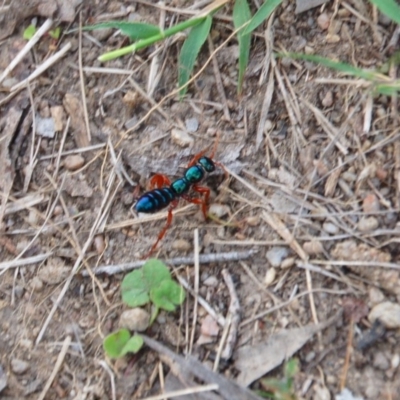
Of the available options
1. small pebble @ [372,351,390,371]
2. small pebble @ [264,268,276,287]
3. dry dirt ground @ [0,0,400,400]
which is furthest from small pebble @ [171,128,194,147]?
small pebble @ [372,351,390,371]

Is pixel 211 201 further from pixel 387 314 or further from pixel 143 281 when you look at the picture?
pixel 387 314

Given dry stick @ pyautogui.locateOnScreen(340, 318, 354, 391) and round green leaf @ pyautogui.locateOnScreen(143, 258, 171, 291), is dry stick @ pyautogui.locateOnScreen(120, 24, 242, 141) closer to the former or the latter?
round green leaf @ pyautogui.locateOnScreen(143, 258, 171, 291)

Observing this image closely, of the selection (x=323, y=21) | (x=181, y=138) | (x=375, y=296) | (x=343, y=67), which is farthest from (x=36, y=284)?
(x=323, y=21)

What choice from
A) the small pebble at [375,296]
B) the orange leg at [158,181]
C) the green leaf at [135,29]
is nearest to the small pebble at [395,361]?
the small pebble at [375,296]

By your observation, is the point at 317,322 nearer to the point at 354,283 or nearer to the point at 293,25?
the point at 354,283

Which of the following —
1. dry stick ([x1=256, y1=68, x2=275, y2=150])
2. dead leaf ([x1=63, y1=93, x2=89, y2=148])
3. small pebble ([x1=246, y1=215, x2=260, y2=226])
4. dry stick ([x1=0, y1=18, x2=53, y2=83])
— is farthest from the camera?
dry stick ([x1=0, y1=18, x2=53, y2=83])

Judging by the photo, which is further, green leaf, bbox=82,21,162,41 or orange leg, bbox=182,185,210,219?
green leaf, bbox=82,21,162,41

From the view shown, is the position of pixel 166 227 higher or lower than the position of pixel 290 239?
higher

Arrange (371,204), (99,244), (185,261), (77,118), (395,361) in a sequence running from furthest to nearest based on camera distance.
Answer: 1. (77,118)
2. (99,244)
3. (185,261)
4. (371,204)
5. (395,361)
